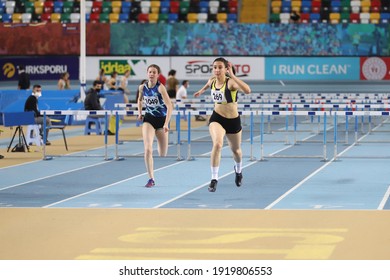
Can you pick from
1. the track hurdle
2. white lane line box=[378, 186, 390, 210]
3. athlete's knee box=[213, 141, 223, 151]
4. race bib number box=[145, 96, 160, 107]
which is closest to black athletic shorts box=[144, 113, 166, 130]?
race bib number box=[145, 96, 160, 107]

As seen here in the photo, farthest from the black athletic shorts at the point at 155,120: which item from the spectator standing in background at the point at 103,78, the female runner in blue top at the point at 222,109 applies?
the spectator standing in background at the point at 103,78

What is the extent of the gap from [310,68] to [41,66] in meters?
9.93

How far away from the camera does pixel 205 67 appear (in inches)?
1649

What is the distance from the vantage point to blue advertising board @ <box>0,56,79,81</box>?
4197 cm

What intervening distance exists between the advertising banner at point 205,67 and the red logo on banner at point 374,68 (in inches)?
145

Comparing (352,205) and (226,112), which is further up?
(226,112)

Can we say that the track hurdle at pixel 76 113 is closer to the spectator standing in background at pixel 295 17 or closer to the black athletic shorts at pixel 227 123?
the black athletic shorts at pixel 227 123

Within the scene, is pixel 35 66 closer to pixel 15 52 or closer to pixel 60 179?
pixel 15 52

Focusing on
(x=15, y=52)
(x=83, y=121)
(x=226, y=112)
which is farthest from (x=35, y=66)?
(x=226, y=112)

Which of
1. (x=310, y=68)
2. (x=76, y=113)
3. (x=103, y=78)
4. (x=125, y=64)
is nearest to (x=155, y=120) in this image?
(x=76, y=113)

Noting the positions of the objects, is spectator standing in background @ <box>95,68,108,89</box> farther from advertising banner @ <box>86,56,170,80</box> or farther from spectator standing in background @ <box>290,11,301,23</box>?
spectator standing in background @ <box>290,11,301,23</box>

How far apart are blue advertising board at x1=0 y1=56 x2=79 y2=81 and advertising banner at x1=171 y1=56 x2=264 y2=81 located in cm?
379

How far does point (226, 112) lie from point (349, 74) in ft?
91.0
